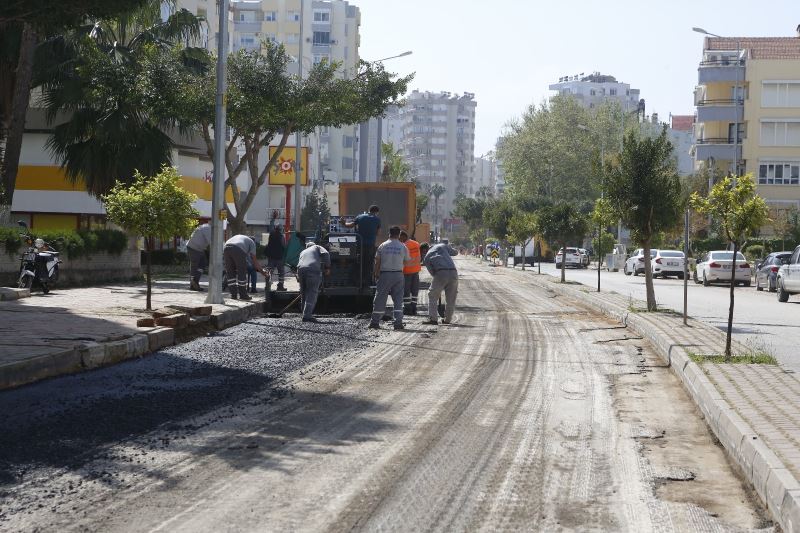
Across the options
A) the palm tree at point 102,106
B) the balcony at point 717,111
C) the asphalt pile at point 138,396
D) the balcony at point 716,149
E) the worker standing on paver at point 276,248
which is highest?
the balcony at point 717,111

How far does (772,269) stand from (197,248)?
69.5ft

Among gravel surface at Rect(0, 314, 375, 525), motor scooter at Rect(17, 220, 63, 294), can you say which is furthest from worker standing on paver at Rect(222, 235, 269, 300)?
gravel surface at Rect(0, 314, 375, 525)

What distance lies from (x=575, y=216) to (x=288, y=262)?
20.5 m

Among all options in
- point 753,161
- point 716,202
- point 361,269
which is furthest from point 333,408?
point 753,161

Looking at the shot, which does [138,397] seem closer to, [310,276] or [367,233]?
[310,276]

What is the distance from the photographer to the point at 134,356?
43.9 ft

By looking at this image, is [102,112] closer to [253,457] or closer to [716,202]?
[716,202]

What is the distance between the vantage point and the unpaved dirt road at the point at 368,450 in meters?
5.65

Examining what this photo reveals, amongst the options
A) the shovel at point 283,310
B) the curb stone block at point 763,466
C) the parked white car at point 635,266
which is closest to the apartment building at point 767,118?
the parked white car at point 635,266

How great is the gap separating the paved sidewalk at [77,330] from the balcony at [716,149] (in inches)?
2388

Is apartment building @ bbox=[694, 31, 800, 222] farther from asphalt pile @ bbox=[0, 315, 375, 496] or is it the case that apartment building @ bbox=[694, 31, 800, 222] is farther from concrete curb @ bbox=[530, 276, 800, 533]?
concrete curb @ bbox=[530, 276, 800, 533]

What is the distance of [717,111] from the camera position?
77.4m

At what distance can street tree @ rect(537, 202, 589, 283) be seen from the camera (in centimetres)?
4397

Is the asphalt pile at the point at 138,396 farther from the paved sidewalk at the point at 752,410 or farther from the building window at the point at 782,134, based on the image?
the building window at the point at 782,134
